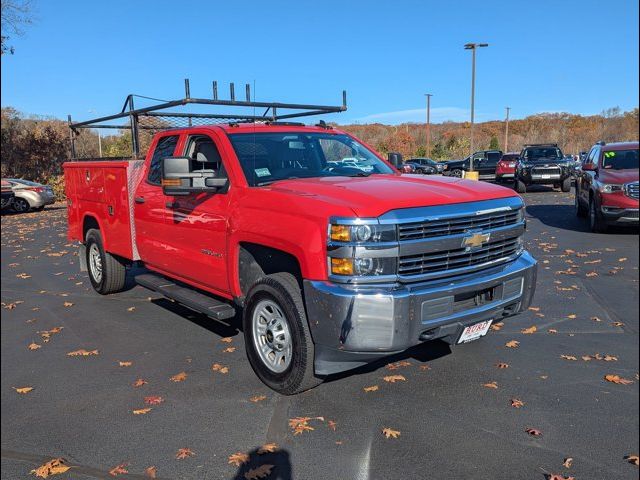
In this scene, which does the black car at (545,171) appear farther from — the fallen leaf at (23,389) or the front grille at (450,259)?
the fallen leaf at (23,389)

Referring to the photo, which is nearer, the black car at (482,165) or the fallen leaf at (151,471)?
the fallen leaf at (151,471)

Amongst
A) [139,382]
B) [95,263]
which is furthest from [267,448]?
[95,263]

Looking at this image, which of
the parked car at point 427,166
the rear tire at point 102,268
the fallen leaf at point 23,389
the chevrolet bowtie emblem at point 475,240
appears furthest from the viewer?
the parked car at point 427,166

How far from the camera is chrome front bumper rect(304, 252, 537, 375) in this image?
11.9ft

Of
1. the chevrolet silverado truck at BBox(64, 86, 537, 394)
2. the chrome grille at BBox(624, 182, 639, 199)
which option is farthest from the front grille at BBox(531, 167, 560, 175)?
the chevrolet silverado truck at BBox(64, 86, 537, 394)

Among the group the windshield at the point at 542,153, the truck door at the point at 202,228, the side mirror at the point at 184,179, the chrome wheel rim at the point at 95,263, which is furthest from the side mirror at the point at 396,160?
the windshield at the point at 542,153

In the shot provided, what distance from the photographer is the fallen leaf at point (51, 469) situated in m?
3.33

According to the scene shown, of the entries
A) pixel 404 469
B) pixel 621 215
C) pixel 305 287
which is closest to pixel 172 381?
pixel 305 287

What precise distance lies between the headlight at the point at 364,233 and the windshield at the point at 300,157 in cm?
135

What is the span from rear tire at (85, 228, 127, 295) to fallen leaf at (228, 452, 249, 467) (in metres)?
4.66

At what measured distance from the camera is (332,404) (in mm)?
4191

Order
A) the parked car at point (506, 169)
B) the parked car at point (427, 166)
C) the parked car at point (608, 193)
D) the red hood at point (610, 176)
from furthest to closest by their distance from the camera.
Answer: the parked car at point (427, 166)
the parked car at point (506, 169)
the red hood at point (610, 176)
the parked car at point (608, 193)

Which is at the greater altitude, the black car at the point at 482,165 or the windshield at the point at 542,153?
the windshield at the point at 542,153

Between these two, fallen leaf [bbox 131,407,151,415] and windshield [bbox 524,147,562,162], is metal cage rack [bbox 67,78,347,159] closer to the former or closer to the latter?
fallen leaf [bbox 131,407,151,415]
